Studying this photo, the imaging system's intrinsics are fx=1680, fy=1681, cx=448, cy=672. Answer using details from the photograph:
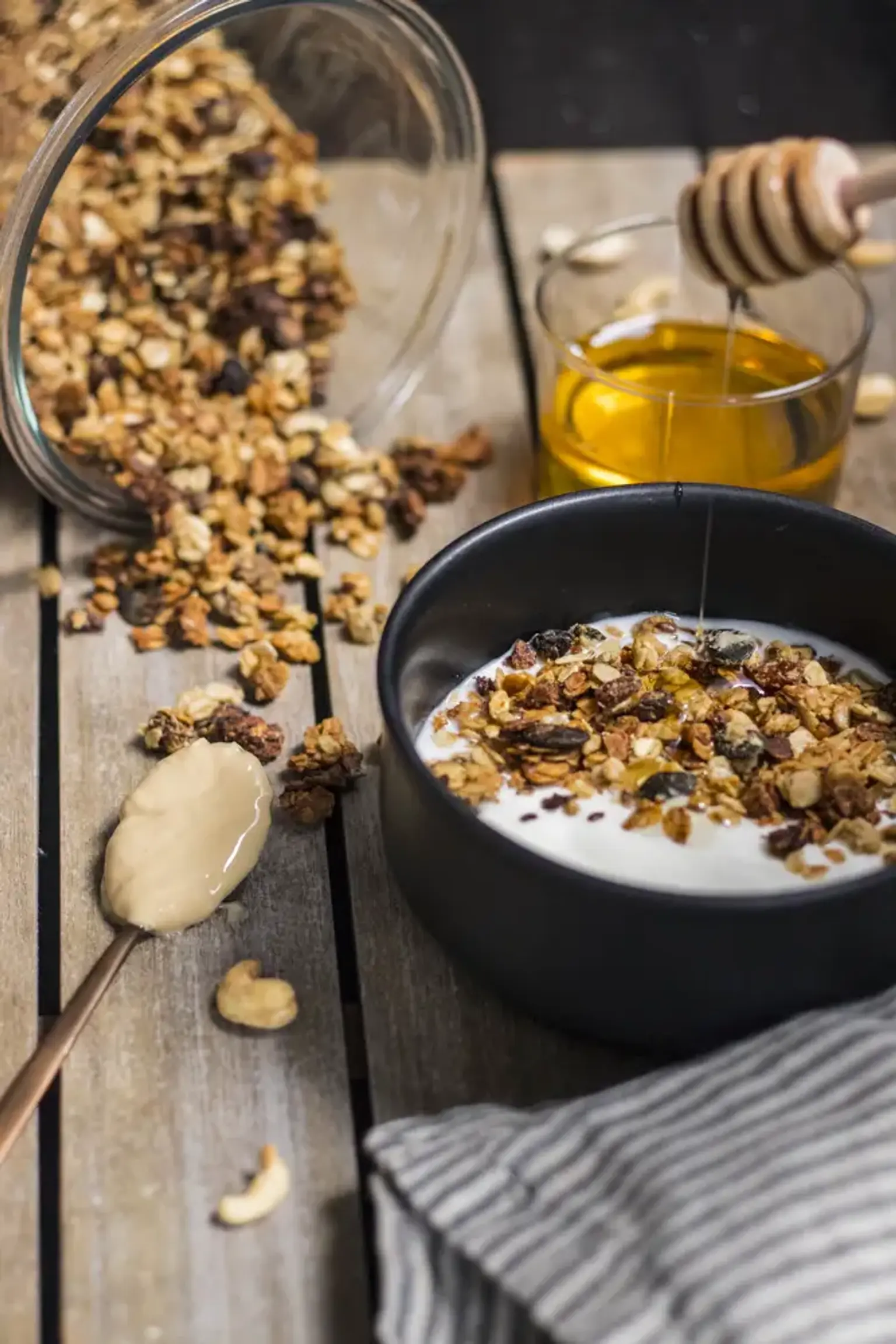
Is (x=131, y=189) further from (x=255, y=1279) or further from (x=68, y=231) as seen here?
(x=255, y=1279)

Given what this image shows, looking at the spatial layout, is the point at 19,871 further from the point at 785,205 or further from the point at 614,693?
the point at 785,205

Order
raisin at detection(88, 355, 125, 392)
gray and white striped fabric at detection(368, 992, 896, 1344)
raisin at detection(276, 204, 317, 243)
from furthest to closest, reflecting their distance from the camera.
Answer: raisin at detection(276, 204, 317, 243), raisin at detection(88, 355, 125, 392), gray and white striped fabric at detection(368, 992, 896, 1344)

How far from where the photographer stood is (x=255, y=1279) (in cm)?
68

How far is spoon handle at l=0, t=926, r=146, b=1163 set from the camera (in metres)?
0.71

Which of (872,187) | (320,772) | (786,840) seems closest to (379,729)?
(320,772)

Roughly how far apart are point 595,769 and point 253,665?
0.23 meters

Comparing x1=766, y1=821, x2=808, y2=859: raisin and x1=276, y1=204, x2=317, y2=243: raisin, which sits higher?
x1=276, y1=204, x2=317, y2=243: raisin

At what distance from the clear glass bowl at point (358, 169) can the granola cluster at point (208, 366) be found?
3 cm

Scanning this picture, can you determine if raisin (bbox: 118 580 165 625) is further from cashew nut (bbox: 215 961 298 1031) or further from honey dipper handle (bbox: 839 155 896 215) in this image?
honey dipper handle (bbox: 839 155 896 215)

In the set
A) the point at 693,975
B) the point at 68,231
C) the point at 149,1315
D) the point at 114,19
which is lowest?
the point at 149,1315

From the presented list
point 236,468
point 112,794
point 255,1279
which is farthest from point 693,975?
point 236,468

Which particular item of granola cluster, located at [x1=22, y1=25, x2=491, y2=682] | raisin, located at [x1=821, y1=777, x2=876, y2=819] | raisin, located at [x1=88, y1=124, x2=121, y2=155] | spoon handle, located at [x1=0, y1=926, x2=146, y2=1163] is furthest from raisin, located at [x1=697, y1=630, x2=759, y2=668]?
raisin, located at [x1=88, y1=124, x2=121, y2=155]

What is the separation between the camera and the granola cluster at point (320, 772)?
33.4 inches

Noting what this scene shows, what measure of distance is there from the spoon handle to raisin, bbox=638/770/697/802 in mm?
245
